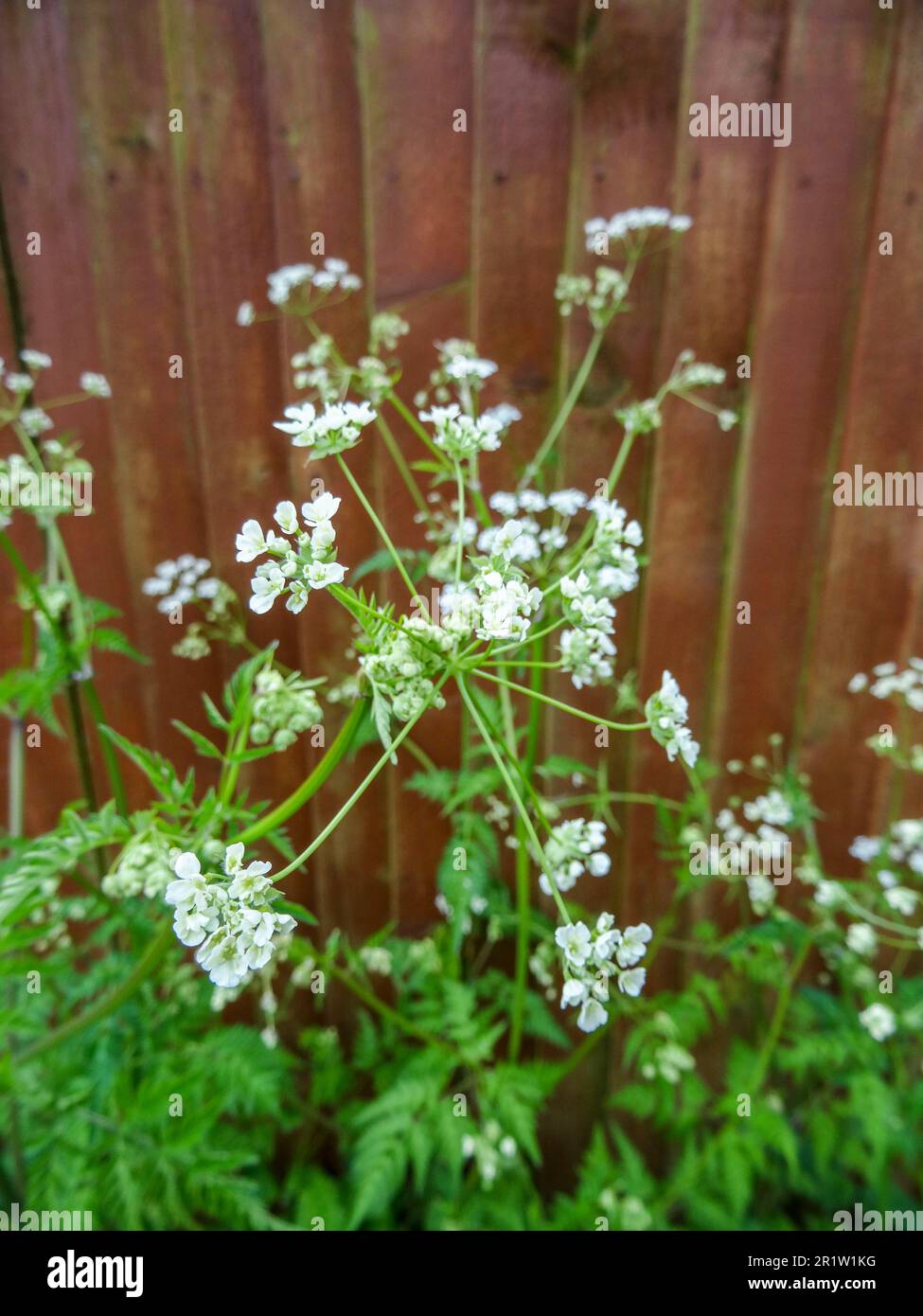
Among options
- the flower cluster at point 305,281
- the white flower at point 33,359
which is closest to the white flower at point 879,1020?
the flower cluster at point 305,281

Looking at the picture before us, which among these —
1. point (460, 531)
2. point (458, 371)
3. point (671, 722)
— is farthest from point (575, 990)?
point (458, 371)

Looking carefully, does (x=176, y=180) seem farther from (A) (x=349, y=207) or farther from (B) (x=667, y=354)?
(B) (x=667, y=354)

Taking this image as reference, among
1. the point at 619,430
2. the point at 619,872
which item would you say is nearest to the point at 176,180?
the point at 619,430

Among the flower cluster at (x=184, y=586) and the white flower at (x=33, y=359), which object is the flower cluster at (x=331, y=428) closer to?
the flower cluster at (x=184, y=586)

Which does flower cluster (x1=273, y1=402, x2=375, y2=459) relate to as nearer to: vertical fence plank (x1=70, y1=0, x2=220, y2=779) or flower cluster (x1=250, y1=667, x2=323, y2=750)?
flower cluster (x1=250, y1=667, x2=323, y2=750)

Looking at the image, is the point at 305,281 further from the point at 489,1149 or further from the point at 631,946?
the point at 489,1149

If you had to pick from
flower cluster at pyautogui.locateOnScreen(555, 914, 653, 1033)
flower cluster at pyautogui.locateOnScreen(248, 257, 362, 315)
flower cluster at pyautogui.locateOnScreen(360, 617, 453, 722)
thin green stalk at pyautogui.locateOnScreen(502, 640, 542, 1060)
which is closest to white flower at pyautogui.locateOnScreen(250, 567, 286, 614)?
flower cluster at pyautogui.locateOnScreen(360, 617, 453, 722)
